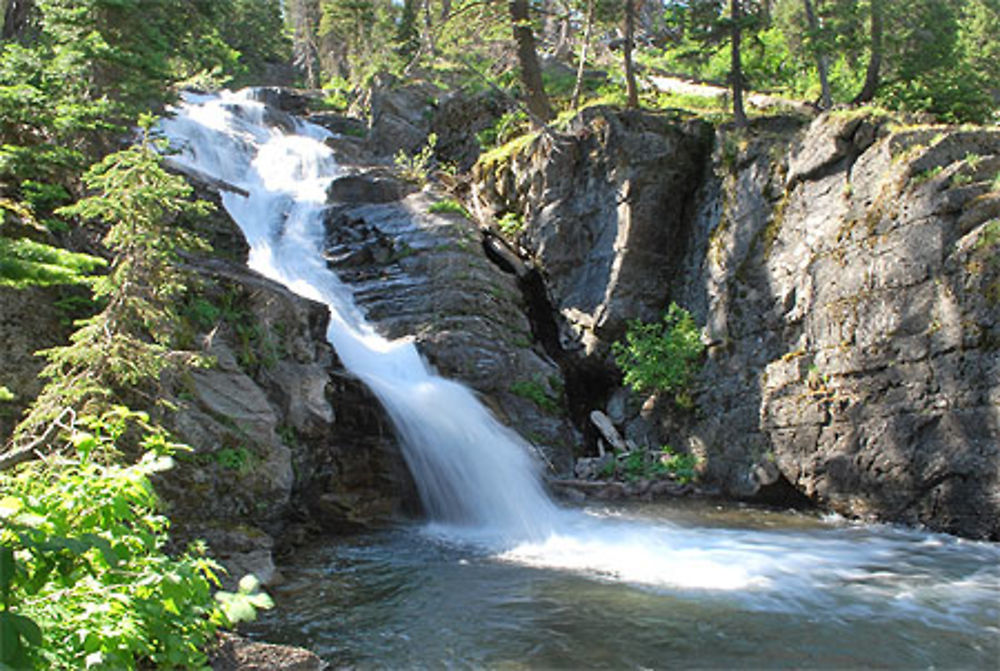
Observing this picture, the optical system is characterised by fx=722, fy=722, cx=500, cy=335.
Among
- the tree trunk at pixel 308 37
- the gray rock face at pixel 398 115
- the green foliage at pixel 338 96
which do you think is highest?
the tree trunk at pixel 308 37

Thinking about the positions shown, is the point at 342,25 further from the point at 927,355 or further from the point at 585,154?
the point at 927,355

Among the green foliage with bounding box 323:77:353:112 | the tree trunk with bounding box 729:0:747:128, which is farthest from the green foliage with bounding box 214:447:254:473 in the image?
the green foliage with bounding box 323:77:353:112

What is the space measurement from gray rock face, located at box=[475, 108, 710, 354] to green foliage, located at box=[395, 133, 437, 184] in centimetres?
570

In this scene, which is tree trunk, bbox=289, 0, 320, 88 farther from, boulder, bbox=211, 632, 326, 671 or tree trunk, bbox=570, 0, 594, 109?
boulder, bbox=211, 632, 326, 671

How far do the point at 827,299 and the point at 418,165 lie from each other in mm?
14831

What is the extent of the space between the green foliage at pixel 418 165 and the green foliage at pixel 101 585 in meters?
20.1

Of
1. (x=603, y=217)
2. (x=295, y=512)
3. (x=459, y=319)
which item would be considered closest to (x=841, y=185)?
(x=603, y=217)

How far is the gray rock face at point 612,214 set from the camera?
17109mm

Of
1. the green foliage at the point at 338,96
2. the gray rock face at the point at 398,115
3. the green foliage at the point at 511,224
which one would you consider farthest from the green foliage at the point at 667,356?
the green foliage at the point at 338,96

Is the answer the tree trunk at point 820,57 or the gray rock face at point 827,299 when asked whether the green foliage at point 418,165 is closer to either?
the gray rock face at point 827,299

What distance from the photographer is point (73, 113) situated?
8.45 meters

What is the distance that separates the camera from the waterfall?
12180 mm

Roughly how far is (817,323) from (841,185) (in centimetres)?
254

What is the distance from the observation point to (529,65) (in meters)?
21.2
